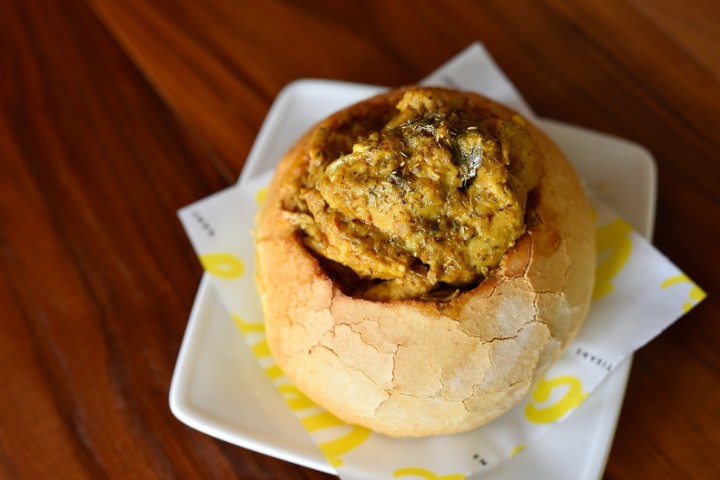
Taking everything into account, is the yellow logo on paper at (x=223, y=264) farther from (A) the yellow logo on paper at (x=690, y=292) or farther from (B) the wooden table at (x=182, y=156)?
(A) the yellow logo on paper at (x=690, y=292)

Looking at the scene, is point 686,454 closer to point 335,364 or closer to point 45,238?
point 335,364

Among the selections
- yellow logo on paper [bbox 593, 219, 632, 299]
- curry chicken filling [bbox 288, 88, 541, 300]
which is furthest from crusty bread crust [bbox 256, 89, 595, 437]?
yellow logo on paper [bbox 593, 219, 632, 299]

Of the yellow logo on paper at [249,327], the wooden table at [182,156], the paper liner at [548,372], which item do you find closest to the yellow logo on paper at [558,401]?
the paper liner at [548,372]

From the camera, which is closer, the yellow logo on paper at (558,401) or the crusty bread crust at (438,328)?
the crusty bread crust at (438,328)

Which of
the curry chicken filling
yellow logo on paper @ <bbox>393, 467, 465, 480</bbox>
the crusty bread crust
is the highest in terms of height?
the curry chicken filling

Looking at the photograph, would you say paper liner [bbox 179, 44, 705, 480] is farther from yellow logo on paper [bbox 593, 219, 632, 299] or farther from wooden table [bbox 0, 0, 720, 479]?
wooden table [bbox 0, 0, 720, 479]
